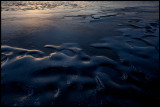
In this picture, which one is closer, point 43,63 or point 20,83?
point 20,83

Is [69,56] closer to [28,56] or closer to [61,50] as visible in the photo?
[61,50]

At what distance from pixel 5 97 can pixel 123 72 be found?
1841 mm

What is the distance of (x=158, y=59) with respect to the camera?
225cm

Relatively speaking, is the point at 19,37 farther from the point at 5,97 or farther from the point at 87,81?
the point at 87,81

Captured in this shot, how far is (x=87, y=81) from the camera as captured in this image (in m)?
1.70

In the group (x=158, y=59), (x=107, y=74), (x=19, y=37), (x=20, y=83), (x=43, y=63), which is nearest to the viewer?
(x=20, y=83)

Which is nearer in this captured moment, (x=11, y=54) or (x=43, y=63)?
(x=43, y=63)

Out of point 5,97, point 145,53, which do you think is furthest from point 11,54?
point 145,53

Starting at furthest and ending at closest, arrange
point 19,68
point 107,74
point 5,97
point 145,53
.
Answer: point 145,53
point 19,68
point 107,74
point 5,97

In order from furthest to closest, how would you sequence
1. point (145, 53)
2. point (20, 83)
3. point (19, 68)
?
1. point (145, 53)
2. point (19, 68)
3. point (20, 83)

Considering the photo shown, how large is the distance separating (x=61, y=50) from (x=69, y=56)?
13.3 inches

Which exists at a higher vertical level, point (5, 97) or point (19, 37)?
point (19, 37)

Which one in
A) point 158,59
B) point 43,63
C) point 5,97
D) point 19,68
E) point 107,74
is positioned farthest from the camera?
point 158,59

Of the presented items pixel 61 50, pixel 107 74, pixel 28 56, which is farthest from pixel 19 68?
pixel 107 74
